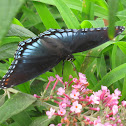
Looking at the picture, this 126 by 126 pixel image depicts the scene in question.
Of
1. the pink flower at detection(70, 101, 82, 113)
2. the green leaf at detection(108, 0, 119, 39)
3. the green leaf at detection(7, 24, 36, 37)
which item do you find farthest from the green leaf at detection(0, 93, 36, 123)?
the green leaf at detection(108, 0, 119, 39)

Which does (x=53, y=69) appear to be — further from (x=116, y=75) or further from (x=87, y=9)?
(x=87, y=9)

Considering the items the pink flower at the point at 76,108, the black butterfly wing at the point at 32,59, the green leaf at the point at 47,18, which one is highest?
the green leaf at the point at 47,18

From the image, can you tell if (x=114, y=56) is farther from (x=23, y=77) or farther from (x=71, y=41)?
(x=23, y=77)

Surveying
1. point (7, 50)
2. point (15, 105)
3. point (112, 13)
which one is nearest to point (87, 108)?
point (15, 105)

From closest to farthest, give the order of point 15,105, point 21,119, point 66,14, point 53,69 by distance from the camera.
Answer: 1. point 15,105
2. point 21,119
3. point 53,69
4. point 66,14

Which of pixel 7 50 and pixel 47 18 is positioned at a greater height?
pixel 47 18

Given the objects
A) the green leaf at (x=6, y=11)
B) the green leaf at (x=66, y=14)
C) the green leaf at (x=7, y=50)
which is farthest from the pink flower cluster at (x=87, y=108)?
the green leaf at (x=6, y=11)

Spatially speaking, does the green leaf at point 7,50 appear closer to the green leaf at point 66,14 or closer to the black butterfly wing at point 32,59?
the black butterfly wing at point 32,59
